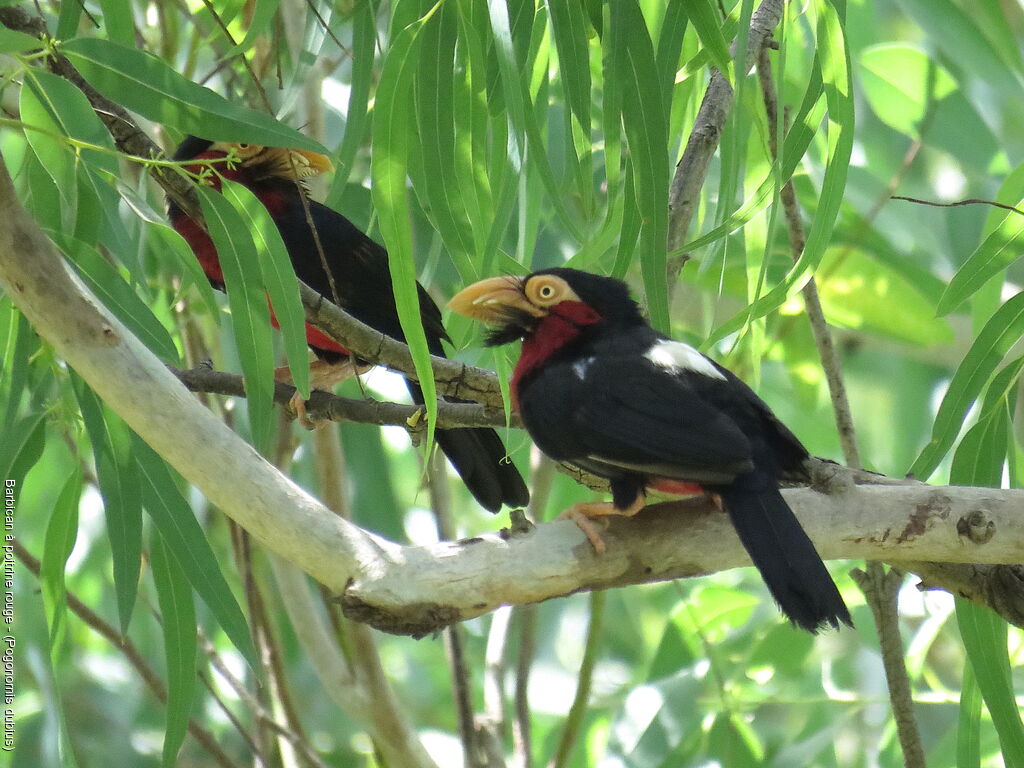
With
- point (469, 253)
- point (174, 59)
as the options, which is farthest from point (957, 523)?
point (174, 59)

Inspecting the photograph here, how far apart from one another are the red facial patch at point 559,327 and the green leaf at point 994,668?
3.60 feet

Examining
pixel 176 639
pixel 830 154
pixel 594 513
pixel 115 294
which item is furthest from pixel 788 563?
pixel 115 294

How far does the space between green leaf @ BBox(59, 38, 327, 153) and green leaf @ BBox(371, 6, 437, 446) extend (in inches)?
5.9

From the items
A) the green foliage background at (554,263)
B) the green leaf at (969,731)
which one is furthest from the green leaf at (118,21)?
the green leaf at (969,731)

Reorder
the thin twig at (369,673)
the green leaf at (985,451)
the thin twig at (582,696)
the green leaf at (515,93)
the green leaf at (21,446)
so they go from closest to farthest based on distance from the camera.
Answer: the green leaf at (515,93) → the green leaf at (21,446) → the green leaf at (985,451) → the thin twig at (369,673) → the thin twig at (582,696)

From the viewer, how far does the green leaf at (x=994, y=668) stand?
251cm

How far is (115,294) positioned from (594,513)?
1041mm

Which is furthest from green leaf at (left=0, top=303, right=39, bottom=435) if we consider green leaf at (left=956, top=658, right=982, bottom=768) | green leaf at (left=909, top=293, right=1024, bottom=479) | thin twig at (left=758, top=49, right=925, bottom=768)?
green leaf at (left=956, top=658, right=982, bottom=768)

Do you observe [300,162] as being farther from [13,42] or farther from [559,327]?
[13,42]

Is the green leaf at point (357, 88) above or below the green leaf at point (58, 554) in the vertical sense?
above

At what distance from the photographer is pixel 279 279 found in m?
2.23

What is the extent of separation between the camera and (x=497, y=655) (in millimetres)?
3676

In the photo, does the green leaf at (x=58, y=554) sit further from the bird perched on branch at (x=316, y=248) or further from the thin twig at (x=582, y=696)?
the thin twig at (x=582, y=696)

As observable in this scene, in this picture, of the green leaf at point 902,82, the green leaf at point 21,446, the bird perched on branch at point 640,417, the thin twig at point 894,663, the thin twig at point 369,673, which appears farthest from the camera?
the green leaf at point 902,82
